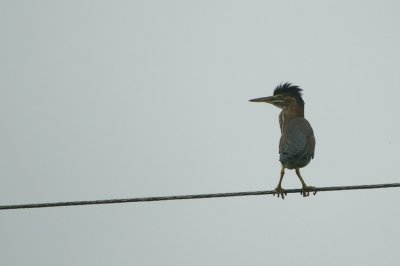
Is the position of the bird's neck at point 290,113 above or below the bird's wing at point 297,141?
above

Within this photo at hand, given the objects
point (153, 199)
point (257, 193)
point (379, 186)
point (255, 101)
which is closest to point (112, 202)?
point (153, 199)

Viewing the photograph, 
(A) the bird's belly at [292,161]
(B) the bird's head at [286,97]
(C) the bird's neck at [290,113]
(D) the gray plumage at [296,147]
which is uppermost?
(B) the bird's head at [286,97]

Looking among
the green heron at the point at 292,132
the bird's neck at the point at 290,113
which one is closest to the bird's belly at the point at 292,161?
the green heron at the point at 292,132

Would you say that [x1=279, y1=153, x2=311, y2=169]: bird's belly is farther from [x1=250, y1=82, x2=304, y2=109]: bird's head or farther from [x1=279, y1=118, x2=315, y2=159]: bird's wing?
[x1=250, y1=82, x2=304, y2=109]: bird's head

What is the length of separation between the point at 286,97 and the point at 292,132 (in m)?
2.19

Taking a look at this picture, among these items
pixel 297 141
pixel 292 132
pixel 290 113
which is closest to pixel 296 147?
pixel 297 141

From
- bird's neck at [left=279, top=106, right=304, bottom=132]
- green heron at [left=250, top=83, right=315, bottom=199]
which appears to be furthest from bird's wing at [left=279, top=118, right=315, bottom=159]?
bird's neck at [left=279, top=106, right=304, bottom=132]

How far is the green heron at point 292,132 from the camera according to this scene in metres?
10.9

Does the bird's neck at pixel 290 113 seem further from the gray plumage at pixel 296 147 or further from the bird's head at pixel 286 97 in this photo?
the gray plumage at pixel 296 147

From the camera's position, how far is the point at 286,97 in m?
14.0

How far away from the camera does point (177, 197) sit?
7.17 metres

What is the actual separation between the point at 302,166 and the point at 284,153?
537 millimetres

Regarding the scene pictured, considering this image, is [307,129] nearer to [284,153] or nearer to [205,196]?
[284,153]

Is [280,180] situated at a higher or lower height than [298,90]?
lower
